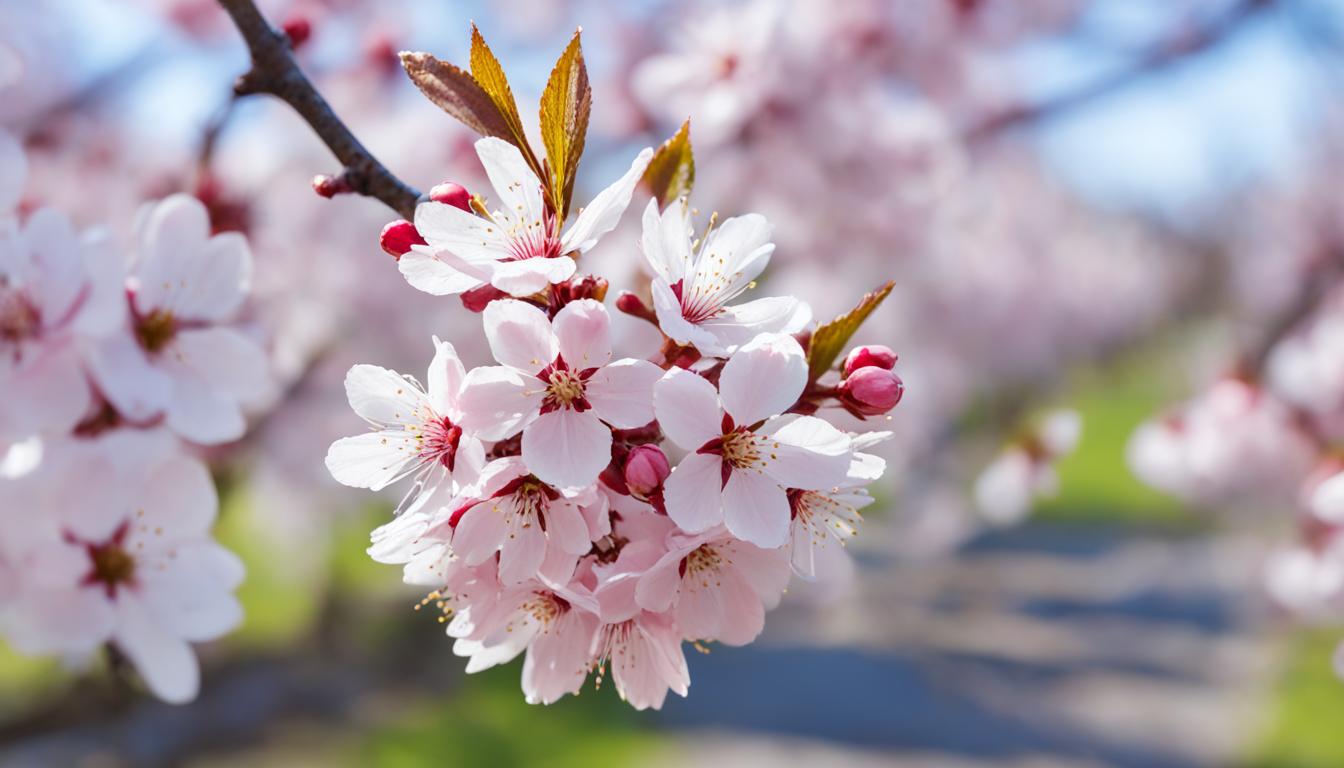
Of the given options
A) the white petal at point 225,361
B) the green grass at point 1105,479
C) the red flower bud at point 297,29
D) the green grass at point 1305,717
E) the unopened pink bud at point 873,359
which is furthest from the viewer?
the green grass at point 1105,479

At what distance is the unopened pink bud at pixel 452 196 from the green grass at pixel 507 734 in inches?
182

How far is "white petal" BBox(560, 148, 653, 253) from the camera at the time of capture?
0.69m

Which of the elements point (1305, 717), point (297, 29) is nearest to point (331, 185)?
point (297, 29)

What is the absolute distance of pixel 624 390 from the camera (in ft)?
2.23

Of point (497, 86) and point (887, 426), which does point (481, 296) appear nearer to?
point (497, 86)

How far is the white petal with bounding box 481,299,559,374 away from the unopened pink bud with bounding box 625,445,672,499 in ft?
0.29

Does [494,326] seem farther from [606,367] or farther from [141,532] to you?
[141,532]

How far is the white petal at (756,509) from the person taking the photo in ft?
2.19

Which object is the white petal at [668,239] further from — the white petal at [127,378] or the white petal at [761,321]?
the white petal at [127,378]

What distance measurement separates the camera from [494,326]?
2.17 ft

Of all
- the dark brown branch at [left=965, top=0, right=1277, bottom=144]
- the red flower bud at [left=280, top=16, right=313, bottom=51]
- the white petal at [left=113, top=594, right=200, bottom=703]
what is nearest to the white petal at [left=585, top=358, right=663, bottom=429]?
the white petal at [left=113, top=594, right=200, bottom=703]

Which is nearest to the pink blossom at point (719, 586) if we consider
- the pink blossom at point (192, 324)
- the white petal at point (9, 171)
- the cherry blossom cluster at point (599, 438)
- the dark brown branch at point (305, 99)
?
the cherry blossom cluster at point (599, 438)

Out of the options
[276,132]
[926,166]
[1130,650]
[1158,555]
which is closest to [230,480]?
[276,132]

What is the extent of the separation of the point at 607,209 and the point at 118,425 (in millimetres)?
568
